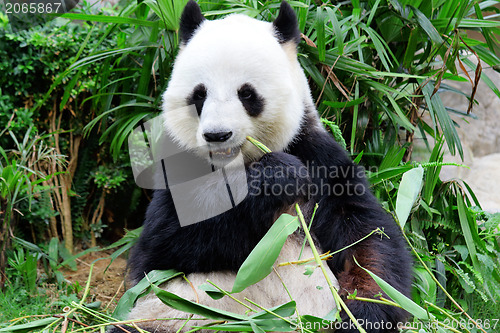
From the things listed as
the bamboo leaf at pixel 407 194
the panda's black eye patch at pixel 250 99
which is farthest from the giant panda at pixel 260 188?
the bamboo leaf at pixel 407 194

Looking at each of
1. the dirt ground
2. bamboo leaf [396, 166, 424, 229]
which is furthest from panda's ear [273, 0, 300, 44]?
the dirt ground

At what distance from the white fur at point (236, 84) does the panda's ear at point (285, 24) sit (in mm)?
47

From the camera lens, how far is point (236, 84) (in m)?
2.61

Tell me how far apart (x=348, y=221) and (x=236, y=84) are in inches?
39.9

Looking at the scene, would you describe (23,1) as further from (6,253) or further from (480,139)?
(480,139)

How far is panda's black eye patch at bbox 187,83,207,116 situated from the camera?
2.65 meters

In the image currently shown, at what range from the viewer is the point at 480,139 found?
7.21 meters

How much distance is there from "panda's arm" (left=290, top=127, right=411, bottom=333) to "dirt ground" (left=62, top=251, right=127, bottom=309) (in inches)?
77.1

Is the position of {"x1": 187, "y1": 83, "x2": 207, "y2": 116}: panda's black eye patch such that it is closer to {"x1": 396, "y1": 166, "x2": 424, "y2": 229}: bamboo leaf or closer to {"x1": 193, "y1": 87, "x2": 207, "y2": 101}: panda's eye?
{"x1": 193, "y1": 87, "x2": 207, "y2": 101}: panda's eye

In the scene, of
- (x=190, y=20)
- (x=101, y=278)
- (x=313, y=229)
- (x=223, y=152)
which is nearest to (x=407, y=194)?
(x=313, y=229)

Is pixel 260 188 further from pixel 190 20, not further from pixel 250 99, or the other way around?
pixel 190 20

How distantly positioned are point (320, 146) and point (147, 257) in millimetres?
1195

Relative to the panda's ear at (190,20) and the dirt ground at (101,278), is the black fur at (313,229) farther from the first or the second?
the dirt ground at (101,278)

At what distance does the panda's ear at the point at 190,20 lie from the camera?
2939 millimetres
